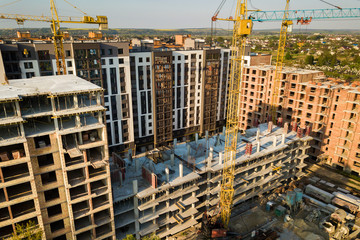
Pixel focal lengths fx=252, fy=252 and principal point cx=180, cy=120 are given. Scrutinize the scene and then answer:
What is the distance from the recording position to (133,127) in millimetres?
93438

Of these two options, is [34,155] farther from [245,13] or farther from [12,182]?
[245,13]

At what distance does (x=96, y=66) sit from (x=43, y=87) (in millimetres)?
44822

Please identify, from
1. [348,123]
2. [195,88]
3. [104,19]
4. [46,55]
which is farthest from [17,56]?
[348,123]

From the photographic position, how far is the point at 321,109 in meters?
84.1

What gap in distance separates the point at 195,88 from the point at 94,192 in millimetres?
69580

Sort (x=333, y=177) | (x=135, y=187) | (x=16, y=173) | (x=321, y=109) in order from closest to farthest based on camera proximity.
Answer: (x=16, y=173) → (x=135, y=187) → (x=333, y=177) → (x=321, y=109)

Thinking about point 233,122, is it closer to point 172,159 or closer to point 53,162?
point 172,159

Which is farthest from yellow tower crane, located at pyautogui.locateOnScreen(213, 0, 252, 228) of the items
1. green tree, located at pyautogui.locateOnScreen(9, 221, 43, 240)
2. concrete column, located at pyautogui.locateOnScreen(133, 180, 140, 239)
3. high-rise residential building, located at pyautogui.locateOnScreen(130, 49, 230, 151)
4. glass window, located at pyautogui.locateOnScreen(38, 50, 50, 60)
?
glass window, located at pyautogui.locateOnScreen(38, 50, 50, 60)

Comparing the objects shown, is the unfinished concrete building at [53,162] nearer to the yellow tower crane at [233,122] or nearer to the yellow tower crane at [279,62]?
the yellow tower crane at [233,122]

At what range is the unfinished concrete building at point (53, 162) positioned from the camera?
1399 inches

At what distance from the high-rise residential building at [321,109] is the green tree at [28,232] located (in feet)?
217

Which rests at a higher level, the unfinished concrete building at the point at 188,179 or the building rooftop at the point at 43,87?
the building rooftop at the point at 43,87

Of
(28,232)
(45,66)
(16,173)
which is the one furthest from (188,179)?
(45,66)

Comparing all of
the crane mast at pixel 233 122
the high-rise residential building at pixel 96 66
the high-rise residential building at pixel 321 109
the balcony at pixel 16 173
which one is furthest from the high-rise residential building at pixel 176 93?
the balcony at pixel 16 173
